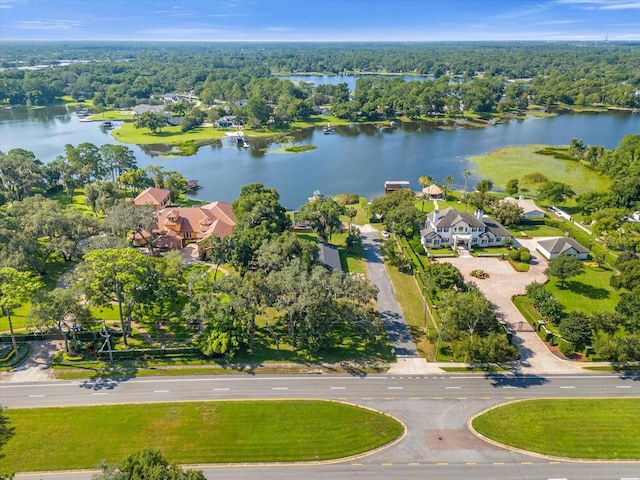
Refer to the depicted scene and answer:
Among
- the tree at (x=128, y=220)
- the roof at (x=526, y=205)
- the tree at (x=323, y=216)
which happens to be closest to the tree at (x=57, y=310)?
the tree at (x=128, y=220)

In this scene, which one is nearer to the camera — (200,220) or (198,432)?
(198,432)

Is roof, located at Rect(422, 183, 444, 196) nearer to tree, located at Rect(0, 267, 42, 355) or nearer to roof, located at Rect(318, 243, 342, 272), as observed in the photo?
roof, located at Rect(318, 243, 342, 272)

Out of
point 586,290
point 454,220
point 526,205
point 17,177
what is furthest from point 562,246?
point 17,177

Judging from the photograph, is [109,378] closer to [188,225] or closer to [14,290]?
[14,290]

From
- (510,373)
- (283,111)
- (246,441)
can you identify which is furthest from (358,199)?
(283,111)

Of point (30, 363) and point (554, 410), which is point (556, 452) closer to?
point (554, 410)
